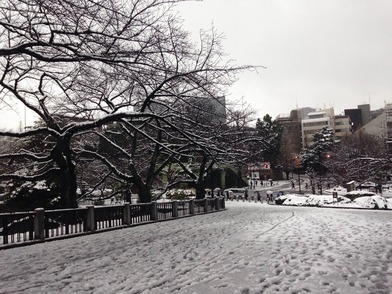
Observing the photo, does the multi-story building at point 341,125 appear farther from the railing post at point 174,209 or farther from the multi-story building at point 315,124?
the railing post at point 174,209

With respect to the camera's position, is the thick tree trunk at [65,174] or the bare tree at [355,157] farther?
the bare tree at [355,157]

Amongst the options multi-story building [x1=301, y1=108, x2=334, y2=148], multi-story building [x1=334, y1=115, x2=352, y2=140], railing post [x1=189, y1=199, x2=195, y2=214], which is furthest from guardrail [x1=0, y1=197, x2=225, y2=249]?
multi-story building [x1=334, y1=115, x2=352, y2=140]

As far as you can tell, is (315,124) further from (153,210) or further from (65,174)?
(65,174)

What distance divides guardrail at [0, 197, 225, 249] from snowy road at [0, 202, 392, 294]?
849 mm

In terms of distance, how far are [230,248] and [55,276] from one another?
15.8 ft

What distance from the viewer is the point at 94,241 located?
13.3 metres

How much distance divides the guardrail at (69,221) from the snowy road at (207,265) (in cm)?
85

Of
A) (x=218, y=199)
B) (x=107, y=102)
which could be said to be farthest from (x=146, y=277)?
(x=218, y=199)

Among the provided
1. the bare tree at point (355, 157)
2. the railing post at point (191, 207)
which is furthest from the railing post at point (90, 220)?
the bare tree at point (355, 157)

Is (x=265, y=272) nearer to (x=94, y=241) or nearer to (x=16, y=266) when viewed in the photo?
(x=16, y=266)

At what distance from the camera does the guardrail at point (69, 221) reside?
12.8 meters

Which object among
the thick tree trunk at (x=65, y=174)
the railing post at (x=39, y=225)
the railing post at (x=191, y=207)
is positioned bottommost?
the railing post at (x=191, y=207)

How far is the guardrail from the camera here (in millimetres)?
12758

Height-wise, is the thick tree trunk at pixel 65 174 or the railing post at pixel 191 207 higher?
the thick tree trunk at pixel 65 174
